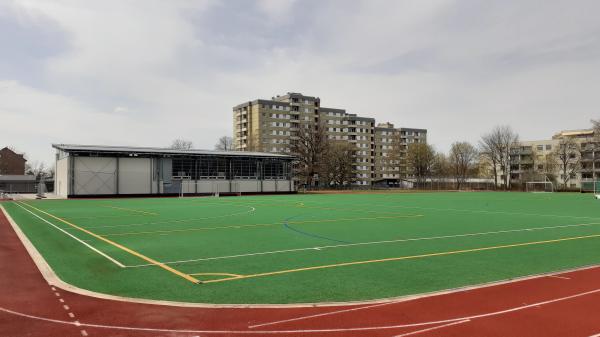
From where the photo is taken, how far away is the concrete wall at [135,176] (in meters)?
66.4

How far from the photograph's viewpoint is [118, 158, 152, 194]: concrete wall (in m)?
66.4

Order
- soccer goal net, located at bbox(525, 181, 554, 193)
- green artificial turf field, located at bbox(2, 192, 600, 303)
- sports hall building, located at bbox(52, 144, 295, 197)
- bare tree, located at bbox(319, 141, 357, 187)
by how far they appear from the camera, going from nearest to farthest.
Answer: green artificial turf field, located at bbox(2, 192, 600, 303), sports hall building, located at bbox(52, 144, 295, 197), soccer goal net, located at bbox(525, 181, 554, 193), bare tree, located at bbox(319, 141, 357, 187)

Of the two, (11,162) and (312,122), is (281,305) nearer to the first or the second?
(312,122)

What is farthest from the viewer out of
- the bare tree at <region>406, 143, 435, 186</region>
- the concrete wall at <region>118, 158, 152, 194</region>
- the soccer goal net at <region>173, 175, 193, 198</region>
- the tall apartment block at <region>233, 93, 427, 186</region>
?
the tall apartment block at <region>233, 93, 427, 186</region>

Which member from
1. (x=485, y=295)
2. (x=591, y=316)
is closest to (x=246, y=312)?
(x=485, y=295)

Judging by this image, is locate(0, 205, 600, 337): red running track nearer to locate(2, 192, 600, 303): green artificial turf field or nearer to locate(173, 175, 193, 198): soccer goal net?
locate(2, 192, 600, 303): green artificial turf field

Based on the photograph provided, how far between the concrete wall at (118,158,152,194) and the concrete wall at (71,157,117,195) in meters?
1.16

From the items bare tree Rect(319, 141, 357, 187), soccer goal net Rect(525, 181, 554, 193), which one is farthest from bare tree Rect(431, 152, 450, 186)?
bare tree Rect(319, 141, 357, 187)

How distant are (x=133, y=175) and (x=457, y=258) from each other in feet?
203

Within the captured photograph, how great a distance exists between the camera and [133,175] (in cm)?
6719

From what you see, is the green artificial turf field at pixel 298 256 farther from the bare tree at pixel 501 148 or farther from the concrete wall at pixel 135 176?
the bare tree at pixel 501 148

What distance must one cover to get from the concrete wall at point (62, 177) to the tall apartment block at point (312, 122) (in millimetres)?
67143

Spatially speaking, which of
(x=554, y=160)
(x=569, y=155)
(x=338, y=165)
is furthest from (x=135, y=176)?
(x=554, y=160)

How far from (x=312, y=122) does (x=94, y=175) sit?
90467 mm
